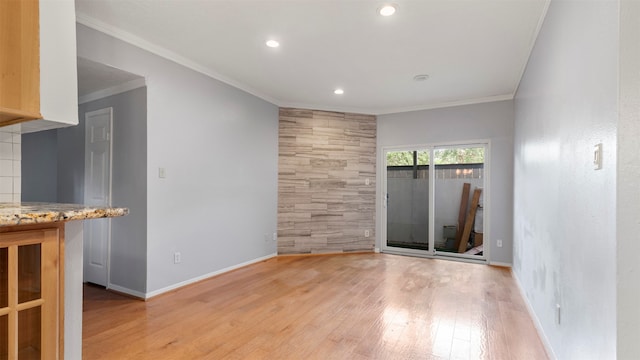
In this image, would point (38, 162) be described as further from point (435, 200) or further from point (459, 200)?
point (459, 200)

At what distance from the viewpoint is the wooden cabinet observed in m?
1.32

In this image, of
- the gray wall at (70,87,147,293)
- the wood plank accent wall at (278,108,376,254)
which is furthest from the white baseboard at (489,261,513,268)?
the gray wall at (70,87,147,293)

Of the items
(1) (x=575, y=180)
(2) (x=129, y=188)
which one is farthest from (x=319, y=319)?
(2) (x=129, y=188)

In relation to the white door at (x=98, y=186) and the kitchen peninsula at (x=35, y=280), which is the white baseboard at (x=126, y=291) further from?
the kitchen peninsula at (x=35, y=280)

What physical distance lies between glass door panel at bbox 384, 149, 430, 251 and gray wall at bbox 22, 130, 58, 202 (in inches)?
218

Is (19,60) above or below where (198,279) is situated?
above

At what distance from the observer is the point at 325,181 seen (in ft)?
17.3

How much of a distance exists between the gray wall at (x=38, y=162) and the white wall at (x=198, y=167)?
113 inches

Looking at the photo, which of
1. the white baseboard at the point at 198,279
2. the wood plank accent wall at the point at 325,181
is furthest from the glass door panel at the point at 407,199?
the white baseboard at the point at 198,279

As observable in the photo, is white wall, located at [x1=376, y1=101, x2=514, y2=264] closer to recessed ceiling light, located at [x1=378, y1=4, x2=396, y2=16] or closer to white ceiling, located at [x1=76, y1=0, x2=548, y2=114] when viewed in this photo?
white ceiling, located at [x1=76, y1=0, x2=548, y2=114]

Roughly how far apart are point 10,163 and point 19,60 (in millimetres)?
732

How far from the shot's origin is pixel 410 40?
2.87 m

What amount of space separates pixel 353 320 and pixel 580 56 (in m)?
2.39

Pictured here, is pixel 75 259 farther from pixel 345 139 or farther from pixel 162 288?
pixel 345 139
